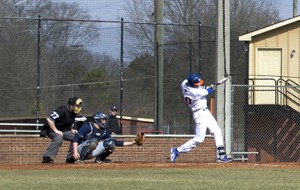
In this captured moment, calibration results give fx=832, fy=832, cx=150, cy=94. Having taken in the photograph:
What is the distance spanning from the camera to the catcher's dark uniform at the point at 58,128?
17625 mm

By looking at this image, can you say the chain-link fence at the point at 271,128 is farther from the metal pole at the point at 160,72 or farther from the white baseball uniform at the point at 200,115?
the white baseball uniform at the point at 200,115

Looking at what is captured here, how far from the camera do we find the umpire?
17.6m

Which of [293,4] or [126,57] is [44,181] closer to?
[126,57]

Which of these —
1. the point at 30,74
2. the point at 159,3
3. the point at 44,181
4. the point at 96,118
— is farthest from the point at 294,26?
the point at 44,181

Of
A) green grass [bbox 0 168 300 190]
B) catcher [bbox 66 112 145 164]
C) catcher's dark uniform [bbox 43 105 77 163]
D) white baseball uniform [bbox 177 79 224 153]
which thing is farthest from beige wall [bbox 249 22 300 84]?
green grass [bbox 0 168 300 190]

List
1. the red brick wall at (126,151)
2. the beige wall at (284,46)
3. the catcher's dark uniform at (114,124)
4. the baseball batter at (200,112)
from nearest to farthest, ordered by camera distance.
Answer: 1. the baseball batter at (200,112)
2. the red brick wall at (126,151)
3. the catcher's dark uniform at (114,124)
4. the beige wall at (284,46)

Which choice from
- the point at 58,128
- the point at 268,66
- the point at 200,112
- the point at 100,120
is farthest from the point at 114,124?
the point at 268,66

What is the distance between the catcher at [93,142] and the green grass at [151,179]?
1993 millimetres

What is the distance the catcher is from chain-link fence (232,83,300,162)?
7620mm

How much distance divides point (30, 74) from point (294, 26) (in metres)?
8.89

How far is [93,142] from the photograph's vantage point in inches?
677

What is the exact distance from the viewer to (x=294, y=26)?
1075 inches

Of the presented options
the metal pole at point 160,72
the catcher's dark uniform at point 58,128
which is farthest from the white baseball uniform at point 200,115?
the metal pole at point 160,72

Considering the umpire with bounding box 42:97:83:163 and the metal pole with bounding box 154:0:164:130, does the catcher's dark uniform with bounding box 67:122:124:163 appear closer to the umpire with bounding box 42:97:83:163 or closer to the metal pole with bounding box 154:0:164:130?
the umpire with bounding box 42:97:83:163
